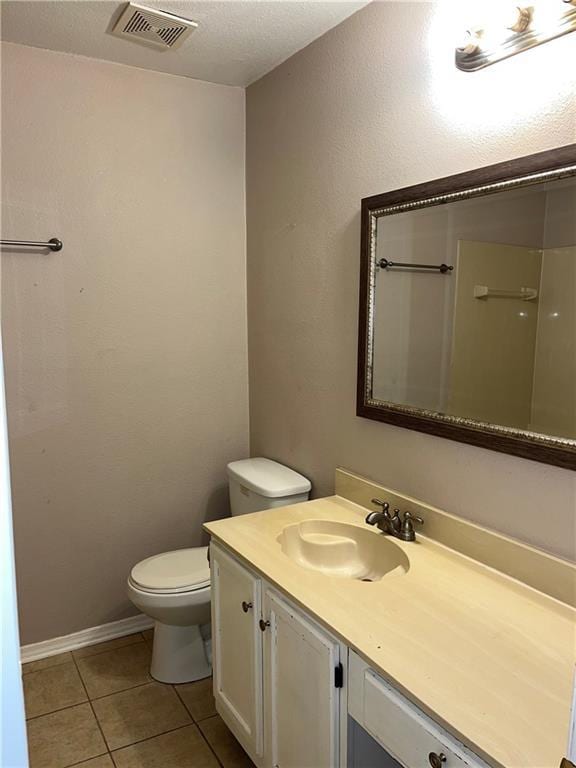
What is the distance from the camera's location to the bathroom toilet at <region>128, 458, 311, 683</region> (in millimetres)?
2152

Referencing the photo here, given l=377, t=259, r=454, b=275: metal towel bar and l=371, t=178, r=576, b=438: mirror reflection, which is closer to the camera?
l=371, t=178, r=576, b=438: mirror reflection

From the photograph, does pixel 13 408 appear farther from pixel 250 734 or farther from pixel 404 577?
pixel 404 577

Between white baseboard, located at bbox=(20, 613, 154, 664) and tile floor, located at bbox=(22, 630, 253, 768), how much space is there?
31 millimetres

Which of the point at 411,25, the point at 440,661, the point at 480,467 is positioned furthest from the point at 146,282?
the point at 440,661

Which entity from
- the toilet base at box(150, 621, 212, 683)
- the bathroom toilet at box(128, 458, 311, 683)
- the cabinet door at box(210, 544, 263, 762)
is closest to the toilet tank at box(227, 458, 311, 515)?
the bathroom toilet at box(128, 458, 311, 683)

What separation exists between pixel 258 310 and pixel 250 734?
65.3 inches

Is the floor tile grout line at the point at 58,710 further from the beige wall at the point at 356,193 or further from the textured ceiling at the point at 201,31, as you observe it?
the textured ceiling at the point at 201,31

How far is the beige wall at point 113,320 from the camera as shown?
2236mm

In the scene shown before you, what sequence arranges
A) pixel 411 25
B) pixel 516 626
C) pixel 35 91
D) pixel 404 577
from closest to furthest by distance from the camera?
1. pixel 516 626
2. pixel 404 577
3. pixel 411 25
4. pixel 35 91

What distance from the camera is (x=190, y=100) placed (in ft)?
8.07

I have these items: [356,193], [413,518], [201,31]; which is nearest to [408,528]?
[413,518]

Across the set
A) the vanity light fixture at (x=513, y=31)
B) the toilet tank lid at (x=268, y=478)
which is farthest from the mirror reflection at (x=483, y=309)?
the toilet tank lid at (x=268, y=478)

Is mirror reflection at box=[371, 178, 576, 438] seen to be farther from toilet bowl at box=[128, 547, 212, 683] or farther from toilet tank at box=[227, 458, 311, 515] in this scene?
toilet bowl at box=[128, 547, 212, 683]

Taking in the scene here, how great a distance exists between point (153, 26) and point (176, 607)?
208 centimetres
